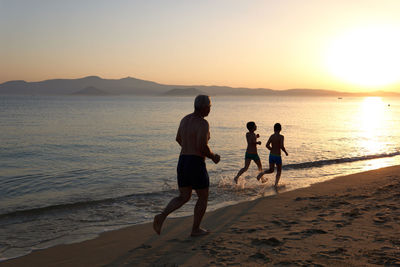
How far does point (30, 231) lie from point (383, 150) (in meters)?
17.6

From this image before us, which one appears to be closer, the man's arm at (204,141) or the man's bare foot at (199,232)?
the man's arm at (204,141)

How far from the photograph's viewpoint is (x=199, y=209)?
15.9 ft

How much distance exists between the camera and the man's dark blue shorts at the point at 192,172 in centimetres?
450

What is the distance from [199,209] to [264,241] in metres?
1.01

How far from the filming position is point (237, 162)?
14172 mm

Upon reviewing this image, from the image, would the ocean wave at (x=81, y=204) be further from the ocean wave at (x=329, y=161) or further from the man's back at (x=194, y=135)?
the ocean wave at (x=329, y=161)

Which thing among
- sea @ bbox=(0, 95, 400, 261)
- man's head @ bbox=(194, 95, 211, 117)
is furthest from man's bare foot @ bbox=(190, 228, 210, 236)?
man's head @ bbox=(194, 95, 211, 117)

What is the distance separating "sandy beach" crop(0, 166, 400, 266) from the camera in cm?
400

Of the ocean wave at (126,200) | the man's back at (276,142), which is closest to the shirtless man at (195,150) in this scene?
the ocean wave at (126,200)

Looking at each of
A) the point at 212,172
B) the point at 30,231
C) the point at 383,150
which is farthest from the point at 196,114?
the point at 383,150

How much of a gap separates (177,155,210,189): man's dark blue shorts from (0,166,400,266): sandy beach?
85 cm

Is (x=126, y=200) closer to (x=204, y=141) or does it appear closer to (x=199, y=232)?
(x=199, y=232)

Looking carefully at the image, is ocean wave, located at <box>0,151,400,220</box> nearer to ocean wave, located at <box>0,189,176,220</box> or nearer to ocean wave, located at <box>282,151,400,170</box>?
ocean wave, located at <box>0,189,176,220</box>

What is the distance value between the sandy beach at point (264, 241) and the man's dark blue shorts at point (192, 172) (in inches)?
33.5
